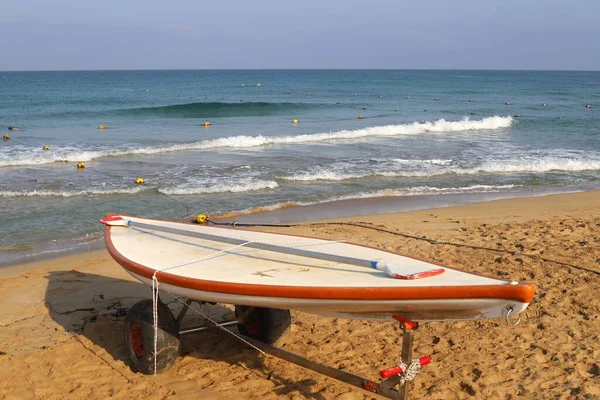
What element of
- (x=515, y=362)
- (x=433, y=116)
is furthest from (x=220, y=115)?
(x=515, y=362)

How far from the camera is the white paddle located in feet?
14.2

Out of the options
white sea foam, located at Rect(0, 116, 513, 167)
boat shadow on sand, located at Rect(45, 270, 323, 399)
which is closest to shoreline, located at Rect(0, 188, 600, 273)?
boat shadow on sand, located at Rect(45, 270, 323, 399)

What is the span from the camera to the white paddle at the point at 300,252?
14.2 ft

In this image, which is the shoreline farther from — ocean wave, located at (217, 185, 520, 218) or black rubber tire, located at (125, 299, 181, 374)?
black rubber tire, located at (125, 299, 181, 374)

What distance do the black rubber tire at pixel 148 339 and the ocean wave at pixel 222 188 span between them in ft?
Answer: 29.3

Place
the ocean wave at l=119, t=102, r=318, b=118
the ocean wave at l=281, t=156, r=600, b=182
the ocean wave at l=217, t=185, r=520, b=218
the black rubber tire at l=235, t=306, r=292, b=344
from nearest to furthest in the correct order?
1. the black rubber tire at l=235, t=306, r=292, b=344
2. the ocean wave at l=217, t=185, r=520, b=218
3. the ocean wave at l=281, t=156, r=600, b=182
4. the ocean wave at l=119, t=102, r=318, b=118

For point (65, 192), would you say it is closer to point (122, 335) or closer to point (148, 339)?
point (122, 335)

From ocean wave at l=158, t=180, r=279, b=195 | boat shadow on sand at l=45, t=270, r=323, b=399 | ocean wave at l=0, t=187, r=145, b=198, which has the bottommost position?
ocean wave at l=0, t=187, r=145, b=198

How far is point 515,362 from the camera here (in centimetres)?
541

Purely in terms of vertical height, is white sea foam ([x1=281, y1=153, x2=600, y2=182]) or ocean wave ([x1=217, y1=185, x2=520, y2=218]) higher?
white sea foam ([x1=281, y1=153, x2=600, y2=182])

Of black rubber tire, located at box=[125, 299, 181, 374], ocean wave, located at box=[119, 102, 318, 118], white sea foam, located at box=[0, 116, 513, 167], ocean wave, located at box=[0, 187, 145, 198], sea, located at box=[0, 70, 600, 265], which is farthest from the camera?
ocean wave, located at box=[119, 102, 318, 118]

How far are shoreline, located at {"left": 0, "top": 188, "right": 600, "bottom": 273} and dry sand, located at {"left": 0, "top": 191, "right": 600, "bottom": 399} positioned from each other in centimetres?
108

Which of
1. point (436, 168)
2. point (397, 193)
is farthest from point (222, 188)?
point (436, 168)

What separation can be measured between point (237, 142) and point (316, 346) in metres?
18.4
